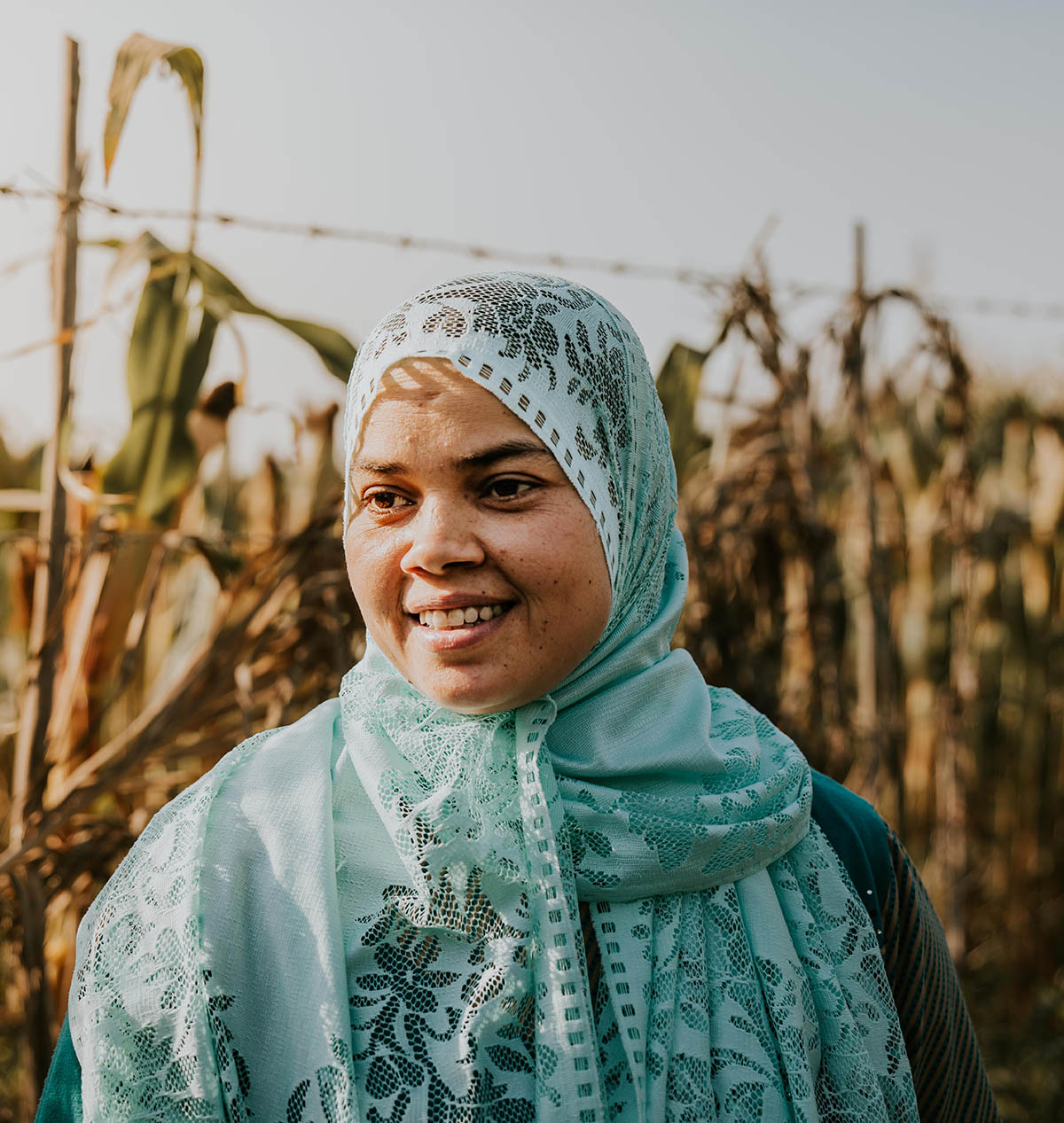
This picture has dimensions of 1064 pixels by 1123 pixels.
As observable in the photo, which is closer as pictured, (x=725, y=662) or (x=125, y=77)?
(x=125, y=77)

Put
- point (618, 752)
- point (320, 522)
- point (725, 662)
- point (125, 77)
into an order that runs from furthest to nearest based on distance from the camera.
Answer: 1. point (725, 662)
2. point (320, 522)
3. point (125, 77)
4. point (618, 752)

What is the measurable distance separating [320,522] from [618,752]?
0.95 metres

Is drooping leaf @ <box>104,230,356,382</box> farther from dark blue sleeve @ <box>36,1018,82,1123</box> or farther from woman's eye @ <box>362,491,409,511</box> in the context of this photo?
dark blue sleeve @ <box>36,1018,82,1123</box>

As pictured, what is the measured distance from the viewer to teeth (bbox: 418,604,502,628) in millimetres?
978

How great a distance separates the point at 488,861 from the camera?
3.22 feet

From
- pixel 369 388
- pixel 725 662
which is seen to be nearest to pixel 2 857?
pixel 369 388

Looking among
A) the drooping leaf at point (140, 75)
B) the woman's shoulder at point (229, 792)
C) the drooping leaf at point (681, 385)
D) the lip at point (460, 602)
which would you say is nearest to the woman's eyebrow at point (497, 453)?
the lip at point (460, 602)

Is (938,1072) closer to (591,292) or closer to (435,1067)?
(435,1067)

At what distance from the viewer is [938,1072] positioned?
3.99 feet

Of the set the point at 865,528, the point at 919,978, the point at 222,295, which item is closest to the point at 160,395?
the point at 222,295

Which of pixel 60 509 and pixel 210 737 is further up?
pixel 60 509

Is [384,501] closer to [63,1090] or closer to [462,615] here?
[462,615]

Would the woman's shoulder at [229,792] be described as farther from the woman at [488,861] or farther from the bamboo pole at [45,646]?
the bamboo pole at [45,646]

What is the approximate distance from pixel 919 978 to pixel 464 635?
735 mm
